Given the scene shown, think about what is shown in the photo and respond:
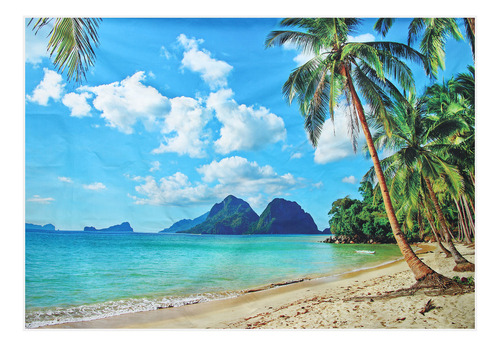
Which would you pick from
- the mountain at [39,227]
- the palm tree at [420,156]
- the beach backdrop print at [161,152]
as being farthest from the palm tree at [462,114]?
the mountain at [39,227]

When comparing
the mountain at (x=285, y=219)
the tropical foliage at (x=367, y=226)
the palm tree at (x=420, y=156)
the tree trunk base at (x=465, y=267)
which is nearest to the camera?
the tree trunk base at (x=465, y=267)

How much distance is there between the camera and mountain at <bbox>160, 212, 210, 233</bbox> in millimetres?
3888

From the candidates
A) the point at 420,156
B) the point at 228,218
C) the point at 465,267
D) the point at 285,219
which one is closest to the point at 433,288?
the point at 465,267

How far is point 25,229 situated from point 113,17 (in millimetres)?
2143

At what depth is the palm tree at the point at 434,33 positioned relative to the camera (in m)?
2.83

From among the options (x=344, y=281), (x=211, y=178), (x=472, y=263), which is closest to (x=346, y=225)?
(x=344, y=281)

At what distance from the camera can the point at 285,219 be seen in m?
4.83

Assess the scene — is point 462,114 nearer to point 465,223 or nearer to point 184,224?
point 465,223

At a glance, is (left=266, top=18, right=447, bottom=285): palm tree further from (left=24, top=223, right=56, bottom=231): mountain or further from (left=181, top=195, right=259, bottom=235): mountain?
(left=24, top=223, right=56, bottom=231): mountain

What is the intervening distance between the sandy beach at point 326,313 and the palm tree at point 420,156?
68cm

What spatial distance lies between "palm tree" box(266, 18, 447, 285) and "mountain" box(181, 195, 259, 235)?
6.12 ft

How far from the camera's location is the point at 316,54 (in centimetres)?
321

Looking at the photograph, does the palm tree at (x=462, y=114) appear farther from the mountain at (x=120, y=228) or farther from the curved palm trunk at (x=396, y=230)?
the mountain at (x=120, y=228)
